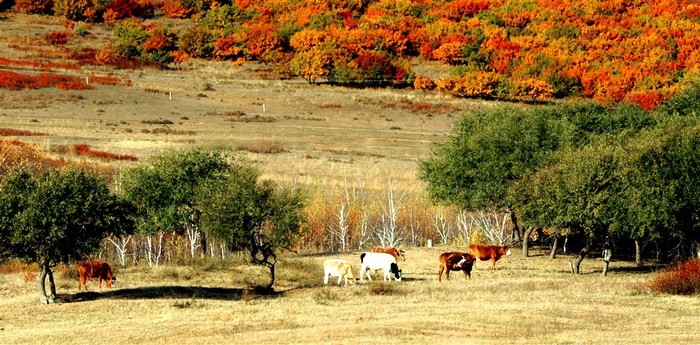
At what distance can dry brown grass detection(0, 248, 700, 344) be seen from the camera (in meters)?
28.8

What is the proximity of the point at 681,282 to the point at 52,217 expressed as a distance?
22.2 m

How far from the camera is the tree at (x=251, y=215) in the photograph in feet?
130

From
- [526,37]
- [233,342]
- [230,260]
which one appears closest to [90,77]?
[526,37]

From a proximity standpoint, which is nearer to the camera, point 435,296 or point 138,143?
point 435,296

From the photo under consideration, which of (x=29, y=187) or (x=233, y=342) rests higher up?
(x=29, y=187)

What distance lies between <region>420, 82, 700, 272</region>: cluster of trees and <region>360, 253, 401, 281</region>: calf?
26.8 ft

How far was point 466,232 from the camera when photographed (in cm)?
5519

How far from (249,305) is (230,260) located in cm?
1249

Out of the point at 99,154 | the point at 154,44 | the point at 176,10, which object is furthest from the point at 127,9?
the point at 99,154

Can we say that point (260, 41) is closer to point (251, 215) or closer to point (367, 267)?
point (367, 267)

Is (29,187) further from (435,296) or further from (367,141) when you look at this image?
(367,141)

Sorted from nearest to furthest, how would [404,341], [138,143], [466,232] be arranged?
[404,341]
[466,232]
[138,143]

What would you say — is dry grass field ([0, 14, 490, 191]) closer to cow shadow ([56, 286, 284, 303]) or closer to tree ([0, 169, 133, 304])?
cow shadow ([56, 286, 284, 303])

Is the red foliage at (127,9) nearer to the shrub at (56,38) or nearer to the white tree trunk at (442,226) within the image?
the shrub at (56,38)
